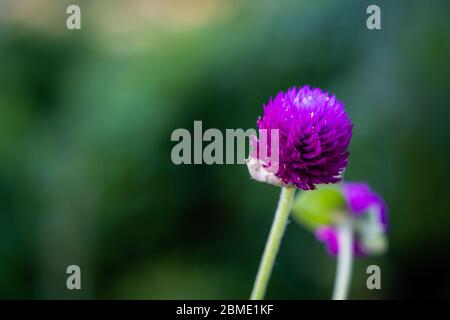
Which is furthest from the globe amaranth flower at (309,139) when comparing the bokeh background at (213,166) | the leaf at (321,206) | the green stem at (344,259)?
the bokeh background at (213,166)

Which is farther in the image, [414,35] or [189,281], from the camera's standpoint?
[414,35]

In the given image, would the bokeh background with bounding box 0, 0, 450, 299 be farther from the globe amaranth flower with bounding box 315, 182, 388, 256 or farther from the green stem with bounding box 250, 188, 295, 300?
the green stem with bounding box 250, 188, 295, 300

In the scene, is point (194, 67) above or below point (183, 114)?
Answer: above

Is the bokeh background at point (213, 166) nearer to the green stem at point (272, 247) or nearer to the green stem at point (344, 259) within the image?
the green stem at point (344, 259)

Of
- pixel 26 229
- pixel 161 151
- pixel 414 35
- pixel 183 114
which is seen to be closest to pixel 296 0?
pixel 414 35

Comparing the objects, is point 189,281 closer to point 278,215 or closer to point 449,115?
point 449,115

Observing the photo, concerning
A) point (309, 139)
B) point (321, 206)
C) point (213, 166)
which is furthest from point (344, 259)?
point (213, 166)
